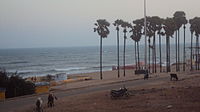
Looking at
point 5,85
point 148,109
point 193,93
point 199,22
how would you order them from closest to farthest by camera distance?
1. point 148,109
2. point 193,93
3. point 5,85
4. point 199,22

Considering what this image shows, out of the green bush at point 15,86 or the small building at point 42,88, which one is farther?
the small building at point 42,88

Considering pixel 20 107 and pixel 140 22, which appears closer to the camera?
pixel 20 107

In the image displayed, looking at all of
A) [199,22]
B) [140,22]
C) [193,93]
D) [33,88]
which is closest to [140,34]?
[140,22]

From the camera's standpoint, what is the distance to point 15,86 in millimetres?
30359

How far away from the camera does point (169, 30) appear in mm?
67000

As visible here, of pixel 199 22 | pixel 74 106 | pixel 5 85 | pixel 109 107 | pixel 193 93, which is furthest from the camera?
pixel 199 22

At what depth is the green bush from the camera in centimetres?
2979

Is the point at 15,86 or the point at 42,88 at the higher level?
the point at 15,86

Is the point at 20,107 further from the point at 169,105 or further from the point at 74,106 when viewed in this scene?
the point at 169,105

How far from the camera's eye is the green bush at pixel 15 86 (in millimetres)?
29788

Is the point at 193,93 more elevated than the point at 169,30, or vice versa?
the point at 169,30

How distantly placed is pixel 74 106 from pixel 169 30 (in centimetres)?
4930

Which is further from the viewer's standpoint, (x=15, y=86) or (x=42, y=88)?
(x=42, y=88)

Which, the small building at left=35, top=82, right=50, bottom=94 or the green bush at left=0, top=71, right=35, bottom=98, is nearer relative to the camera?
the green bush at left=0, top=71, right=35, bottom=98
